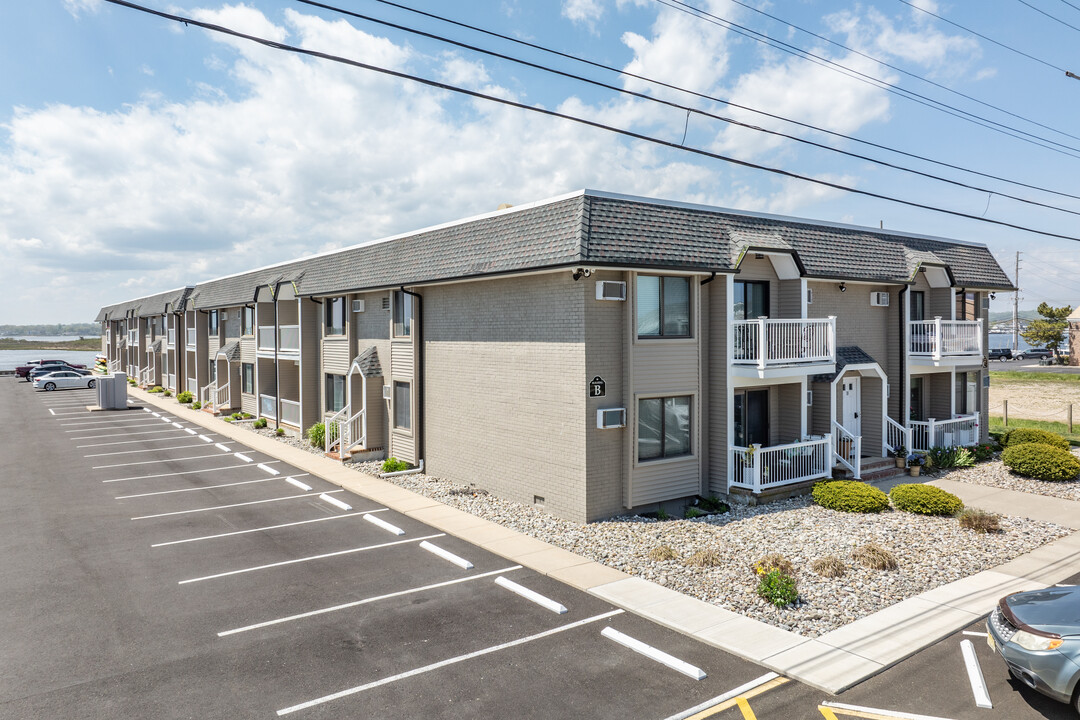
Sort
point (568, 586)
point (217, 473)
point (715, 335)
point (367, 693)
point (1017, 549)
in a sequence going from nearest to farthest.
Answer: point (367, 693)
point (568, 586)
point (1017, 549)
point (715, 335)
point (217, 473)

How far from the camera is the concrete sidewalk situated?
328 inches

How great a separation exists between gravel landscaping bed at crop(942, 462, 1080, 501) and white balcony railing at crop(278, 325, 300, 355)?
23632mm

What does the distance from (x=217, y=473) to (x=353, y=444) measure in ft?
14.1

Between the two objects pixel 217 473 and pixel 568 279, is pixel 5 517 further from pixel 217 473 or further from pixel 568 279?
pixel 568 279

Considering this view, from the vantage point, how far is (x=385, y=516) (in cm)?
1515

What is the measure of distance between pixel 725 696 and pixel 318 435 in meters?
19.1

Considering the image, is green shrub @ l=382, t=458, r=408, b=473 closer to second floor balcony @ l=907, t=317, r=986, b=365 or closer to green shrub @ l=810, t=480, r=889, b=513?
green shrub @ l=810, t=480, r=889, b=513

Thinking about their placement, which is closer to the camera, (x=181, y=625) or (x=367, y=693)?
(x=367, y=693)

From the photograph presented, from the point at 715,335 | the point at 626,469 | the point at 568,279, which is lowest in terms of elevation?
the point at 626,469

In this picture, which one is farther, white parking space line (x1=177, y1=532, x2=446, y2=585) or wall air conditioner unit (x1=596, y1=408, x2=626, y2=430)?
wall air conditioner unit (x1=596, y1=408, x2=626, y2=430)

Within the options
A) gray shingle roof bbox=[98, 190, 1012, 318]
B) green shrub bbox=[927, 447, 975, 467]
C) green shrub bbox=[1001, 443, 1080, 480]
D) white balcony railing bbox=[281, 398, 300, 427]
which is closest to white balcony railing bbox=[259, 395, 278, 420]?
white balcony railing bbox=[281, 398, 300, 427]

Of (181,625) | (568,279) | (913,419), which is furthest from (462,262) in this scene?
(913,419)

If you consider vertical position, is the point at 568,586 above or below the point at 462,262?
below

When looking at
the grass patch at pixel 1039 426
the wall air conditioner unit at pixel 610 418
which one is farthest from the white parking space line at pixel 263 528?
the grass patch at pixel 1039 426
